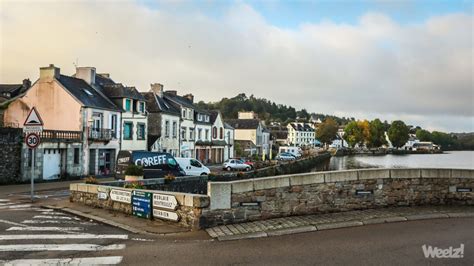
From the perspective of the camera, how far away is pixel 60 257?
23.6 feet

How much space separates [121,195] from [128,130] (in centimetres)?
2706

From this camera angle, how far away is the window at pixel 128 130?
3738cm

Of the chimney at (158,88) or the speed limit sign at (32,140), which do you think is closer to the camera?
the speed limit sign at (32,140)

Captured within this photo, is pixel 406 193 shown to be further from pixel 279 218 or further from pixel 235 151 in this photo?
pixel 235 151

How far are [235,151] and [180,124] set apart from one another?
71.2 feet

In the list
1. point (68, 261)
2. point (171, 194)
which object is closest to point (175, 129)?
point (171, 194)

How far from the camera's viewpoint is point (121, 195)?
11.9 m

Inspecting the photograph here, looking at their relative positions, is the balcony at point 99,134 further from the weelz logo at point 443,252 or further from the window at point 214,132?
the weelz logo at point 443,252

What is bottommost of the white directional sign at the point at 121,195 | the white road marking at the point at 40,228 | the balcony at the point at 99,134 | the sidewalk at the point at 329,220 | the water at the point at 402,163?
the water at the point at 402,163

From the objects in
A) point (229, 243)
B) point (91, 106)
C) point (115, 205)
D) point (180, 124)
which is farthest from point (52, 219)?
point (180, 124)

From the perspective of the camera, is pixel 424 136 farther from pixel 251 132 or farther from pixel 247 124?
pixel 251 132

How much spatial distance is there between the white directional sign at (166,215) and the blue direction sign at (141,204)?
26 centimetres

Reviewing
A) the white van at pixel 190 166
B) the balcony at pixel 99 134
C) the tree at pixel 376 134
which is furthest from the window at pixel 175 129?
the tree at pixel 376 134

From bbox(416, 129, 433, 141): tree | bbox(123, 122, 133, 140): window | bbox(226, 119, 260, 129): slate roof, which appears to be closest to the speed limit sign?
bbox(123, 122, 133, 140): window
